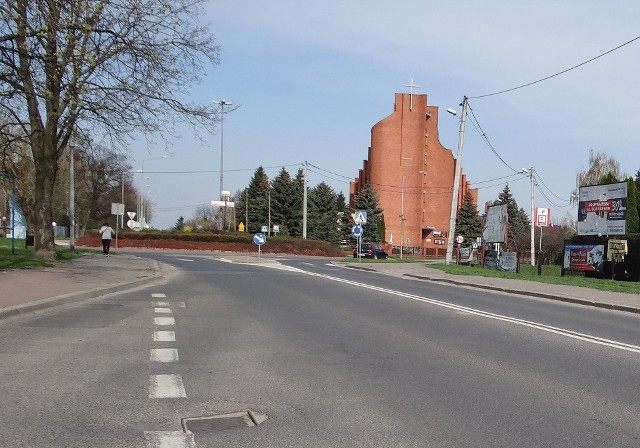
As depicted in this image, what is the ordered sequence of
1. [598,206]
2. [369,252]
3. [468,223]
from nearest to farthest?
[598,206]
[369,252]
[468,223]

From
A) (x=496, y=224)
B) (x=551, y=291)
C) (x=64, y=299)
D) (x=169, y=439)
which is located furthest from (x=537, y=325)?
(x=496, y=224)

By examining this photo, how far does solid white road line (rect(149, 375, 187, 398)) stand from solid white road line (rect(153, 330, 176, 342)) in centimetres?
246

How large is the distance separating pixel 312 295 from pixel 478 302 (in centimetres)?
419

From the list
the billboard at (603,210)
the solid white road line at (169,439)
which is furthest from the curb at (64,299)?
the billboard at (603,210)

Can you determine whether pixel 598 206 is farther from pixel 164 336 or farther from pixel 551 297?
pixel 164 336

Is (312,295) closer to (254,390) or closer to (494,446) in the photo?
(254,390)

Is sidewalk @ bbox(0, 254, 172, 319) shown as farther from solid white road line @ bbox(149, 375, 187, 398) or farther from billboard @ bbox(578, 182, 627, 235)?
billboard @ bbox(578, 182, 627, 235)

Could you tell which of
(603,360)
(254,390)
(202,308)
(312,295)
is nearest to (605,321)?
(603,360)

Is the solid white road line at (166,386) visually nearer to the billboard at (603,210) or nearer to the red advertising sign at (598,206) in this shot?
the billboard at (603,210)

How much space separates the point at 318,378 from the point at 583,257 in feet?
84.7

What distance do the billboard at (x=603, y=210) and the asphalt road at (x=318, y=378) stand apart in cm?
1643

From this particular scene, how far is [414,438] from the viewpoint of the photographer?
512 centimetres

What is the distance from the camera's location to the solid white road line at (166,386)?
6.33 metres

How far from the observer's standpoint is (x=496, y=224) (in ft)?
114
